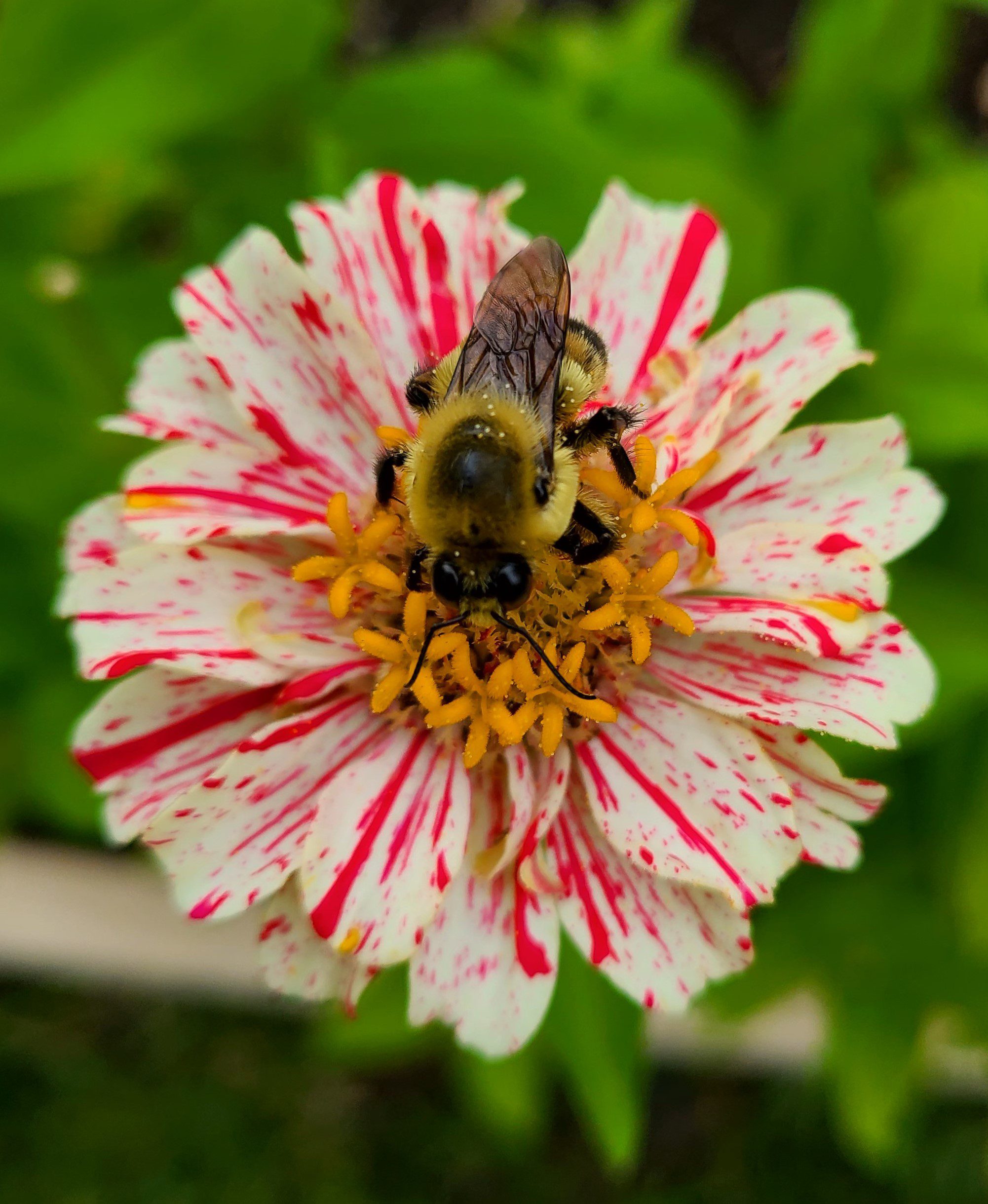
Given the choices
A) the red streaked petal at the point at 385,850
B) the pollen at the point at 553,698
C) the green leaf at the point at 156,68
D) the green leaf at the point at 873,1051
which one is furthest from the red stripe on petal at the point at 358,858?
the green leaf at the point at 873,1051

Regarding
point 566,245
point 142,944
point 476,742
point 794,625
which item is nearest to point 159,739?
point 476,742

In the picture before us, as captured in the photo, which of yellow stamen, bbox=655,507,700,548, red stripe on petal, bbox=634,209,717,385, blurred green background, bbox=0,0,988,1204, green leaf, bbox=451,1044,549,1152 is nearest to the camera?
yellow stamen, bbox=655,507,700,548

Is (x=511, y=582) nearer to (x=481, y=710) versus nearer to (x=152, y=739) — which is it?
(x=481, y=710)

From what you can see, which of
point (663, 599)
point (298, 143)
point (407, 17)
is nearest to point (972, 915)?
point (663, 599)

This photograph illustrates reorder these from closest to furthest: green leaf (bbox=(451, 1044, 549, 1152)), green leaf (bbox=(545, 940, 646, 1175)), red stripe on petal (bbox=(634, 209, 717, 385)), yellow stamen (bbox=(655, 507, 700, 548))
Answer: yellow stamen (bbox=(655, 507, 700, 548)) → red stripe on petal (bbox=(634, 209, 717, 385)) → green leaf (bbox=(545, 940, 646, 1175)) → green leaf (bbox=(451, 1044, 549, 1152))

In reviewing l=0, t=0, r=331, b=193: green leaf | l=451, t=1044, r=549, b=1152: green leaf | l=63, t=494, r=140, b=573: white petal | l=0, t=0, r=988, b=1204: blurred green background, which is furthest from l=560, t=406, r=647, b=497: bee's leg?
l=451, t=1044, r=549, b=1152: green leaf

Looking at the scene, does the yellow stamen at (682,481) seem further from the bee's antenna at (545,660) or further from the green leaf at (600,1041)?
the green leaf at (600,1041)

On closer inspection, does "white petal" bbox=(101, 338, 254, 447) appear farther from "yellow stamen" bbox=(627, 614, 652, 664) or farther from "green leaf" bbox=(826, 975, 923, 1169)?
"green leaf" bbox=(826, 975, 923, 1169)
